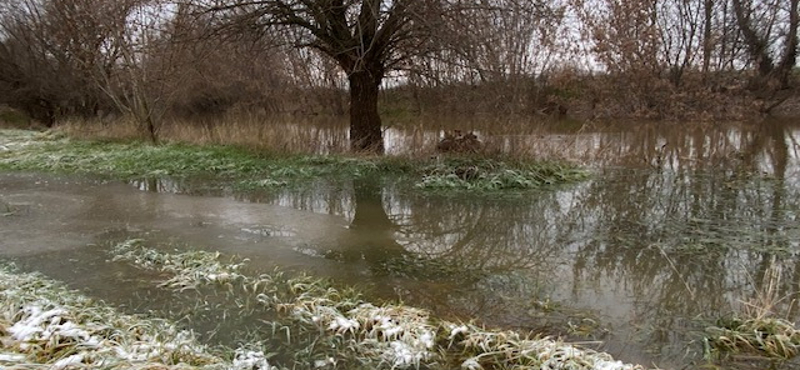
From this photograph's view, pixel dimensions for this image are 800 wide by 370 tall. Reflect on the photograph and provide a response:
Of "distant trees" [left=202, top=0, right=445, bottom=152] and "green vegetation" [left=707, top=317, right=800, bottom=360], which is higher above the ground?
"distant trees" [left=202, top=0, right=445, bottom=152]

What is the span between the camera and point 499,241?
567 cm

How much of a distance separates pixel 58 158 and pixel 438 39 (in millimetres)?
8985

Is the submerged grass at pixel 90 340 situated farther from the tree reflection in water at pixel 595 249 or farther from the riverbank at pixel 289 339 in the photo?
the tree reflection in water at pixel 595 249

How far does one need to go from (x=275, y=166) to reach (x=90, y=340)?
7259 millimetres

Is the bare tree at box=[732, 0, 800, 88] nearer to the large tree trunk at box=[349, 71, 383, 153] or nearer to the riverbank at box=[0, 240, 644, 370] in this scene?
the large tree trunk at box=[349, 71, 383, 153]

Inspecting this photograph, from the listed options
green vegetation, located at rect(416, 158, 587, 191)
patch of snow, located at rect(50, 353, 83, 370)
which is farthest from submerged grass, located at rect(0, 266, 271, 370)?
green vegetation, located at rect(416, 158, 587, 191)

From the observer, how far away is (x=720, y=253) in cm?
496

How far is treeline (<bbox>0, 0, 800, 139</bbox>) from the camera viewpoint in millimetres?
9602

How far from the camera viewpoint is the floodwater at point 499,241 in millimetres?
3848

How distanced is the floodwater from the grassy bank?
553 mm

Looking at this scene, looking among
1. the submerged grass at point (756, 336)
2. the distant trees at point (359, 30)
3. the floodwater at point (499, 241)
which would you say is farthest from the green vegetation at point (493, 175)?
the submerged grass at point (756, 336)

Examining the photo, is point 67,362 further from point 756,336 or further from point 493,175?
point 493,175

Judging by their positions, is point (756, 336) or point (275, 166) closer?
point (756, 336)

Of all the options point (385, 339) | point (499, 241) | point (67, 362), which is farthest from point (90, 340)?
point (499, 241)
